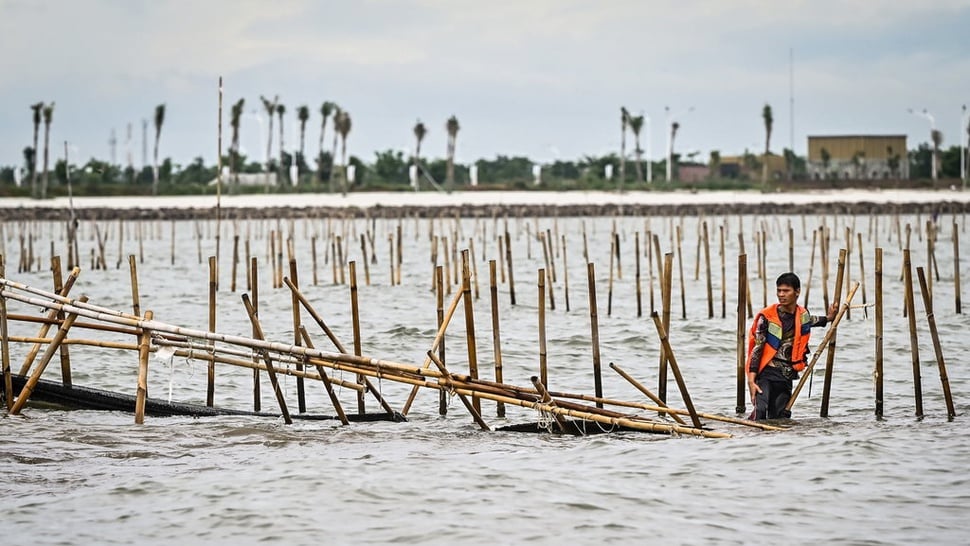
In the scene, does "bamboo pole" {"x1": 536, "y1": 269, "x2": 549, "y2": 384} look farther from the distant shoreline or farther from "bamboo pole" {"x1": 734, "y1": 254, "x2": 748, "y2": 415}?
the distant shoreline

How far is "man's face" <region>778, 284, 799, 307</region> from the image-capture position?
362 inches

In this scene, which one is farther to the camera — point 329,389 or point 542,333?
point 542,333

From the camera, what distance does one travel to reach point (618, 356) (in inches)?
607

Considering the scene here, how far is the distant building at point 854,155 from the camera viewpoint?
325 feet

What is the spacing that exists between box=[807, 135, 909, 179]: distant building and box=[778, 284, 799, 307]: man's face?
3642 inches

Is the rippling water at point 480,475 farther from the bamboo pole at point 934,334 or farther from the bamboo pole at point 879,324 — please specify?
the bamboo pole at point 879,324

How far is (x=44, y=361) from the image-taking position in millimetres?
9477

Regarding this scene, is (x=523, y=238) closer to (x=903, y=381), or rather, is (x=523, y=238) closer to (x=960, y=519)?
(x=903, y=381)

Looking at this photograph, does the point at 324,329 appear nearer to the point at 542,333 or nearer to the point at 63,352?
the point at 542,333

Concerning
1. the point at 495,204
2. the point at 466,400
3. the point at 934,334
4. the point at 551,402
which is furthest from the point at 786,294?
the point at 495,204

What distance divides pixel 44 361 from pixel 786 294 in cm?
545

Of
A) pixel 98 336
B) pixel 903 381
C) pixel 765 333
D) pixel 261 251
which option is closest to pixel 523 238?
pixel 261 251

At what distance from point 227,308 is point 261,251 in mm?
24910

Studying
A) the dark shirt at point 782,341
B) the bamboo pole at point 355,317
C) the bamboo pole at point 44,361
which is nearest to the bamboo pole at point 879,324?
the dark shirt at point 782,341
